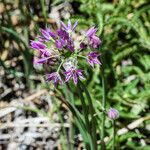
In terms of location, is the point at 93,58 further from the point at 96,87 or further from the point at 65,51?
the point at 96,87

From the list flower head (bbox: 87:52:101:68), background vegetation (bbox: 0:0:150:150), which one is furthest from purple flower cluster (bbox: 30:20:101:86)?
background vegetation (bbox: 0:0:150:150)

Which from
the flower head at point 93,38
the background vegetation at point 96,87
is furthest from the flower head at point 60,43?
the background vegetation at point 96,87

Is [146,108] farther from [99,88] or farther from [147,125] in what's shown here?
[99,88]

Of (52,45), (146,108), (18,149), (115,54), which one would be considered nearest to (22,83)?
(18,149)

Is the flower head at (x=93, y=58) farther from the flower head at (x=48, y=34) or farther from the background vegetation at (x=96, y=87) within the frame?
the background vegetation at (x=96, y=87)

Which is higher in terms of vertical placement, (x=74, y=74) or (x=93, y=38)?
(x=93, y=38)

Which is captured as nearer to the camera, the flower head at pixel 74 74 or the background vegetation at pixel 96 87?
the flower head at pixel 74 74

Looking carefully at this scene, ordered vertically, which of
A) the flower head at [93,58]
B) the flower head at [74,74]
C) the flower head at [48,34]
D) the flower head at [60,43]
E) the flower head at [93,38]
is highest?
the flower head at [48,34]

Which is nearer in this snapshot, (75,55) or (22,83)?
(75,55)

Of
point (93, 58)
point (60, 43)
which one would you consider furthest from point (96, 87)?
point (60, 43)
